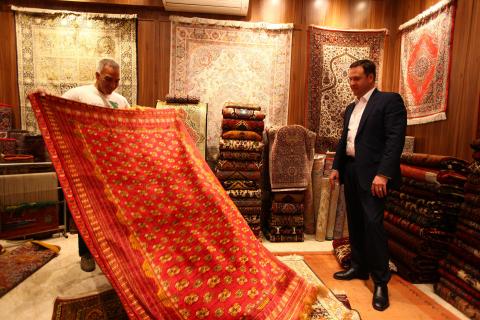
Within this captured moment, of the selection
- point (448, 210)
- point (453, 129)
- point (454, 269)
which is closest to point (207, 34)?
point (453, 129)

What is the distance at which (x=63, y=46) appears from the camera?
3596 mm

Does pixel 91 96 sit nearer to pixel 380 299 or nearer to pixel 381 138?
pixel 381 138

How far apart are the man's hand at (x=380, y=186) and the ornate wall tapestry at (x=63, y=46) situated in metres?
3.21

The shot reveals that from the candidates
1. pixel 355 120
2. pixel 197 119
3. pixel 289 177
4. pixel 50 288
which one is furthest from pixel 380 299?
pixel 197 119

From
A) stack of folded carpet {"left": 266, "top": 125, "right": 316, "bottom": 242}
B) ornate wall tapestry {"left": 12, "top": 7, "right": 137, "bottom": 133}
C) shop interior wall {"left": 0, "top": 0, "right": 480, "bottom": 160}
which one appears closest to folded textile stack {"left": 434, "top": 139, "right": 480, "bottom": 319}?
shop interior wall {"left": 0, "top": 0, "right": 480, "bottom": 160}

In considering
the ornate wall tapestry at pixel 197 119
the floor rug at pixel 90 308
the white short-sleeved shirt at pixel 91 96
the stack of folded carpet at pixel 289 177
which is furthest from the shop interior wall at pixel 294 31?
the floor rug at pixel 90 308

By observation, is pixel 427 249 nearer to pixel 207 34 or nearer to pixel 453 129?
pixel 453 129

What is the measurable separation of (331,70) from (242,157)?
1.73 meters

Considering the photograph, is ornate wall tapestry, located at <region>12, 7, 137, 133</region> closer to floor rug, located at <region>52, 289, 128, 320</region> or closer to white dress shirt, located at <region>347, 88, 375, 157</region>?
floor rug, located at <region>52, 289, 128, 320</region>

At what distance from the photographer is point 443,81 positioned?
3.06m

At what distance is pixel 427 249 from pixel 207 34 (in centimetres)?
333

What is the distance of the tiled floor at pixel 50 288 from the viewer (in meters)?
1.87

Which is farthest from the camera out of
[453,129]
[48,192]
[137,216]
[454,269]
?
[48,192]

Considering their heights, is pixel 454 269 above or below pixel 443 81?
below
